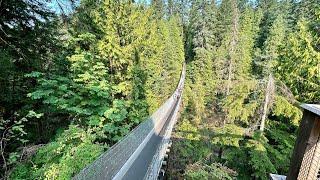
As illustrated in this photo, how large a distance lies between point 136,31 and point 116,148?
7247mm

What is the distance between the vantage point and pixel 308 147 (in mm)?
1515

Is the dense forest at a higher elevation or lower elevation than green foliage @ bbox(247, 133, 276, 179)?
higher

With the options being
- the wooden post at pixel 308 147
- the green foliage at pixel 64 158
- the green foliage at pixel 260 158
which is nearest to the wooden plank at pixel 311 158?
the wooden post at pixel 308 147

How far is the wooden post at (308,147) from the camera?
148 cm

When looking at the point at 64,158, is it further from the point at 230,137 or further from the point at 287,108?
the point at 287,108

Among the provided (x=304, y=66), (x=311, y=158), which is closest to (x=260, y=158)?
(x=304, y=66)

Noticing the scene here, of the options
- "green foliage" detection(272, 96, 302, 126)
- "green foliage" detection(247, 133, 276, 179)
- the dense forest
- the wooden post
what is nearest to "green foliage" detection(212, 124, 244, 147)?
the dense forest

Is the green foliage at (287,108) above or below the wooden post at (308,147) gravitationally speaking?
below

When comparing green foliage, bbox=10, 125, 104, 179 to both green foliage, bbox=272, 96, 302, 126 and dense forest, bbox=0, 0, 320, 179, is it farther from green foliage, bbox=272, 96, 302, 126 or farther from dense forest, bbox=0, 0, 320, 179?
green foliage, bbox=272, 96, 302, 126

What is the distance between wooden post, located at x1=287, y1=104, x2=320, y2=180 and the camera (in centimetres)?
148

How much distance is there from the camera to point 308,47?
31.8 ft

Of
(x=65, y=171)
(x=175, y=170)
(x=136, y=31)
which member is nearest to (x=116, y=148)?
(x=65, y=171)

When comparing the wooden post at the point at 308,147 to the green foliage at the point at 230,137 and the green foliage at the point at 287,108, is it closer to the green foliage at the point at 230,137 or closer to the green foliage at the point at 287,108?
the green foliage at the point at 287,108

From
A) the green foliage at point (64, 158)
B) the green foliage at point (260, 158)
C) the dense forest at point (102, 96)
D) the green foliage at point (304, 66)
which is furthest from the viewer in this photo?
the green foliage at point (304, 66)
